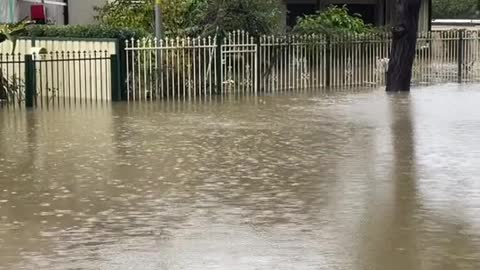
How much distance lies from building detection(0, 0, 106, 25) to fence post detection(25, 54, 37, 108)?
736 cm

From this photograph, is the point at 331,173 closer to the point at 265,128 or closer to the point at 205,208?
the point at 205,208

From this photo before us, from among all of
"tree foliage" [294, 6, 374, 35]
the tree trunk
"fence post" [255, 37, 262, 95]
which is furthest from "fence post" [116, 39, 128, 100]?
the tree trunk

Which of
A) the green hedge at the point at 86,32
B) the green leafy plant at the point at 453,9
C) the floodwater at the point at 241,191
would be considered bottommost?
the floodwater at the point at 241,191

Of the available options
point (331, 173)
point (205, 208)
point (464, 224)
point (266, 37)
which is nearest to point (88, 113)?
point (266, 37)

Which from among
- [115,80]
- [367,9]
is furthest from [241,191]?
[367,9]

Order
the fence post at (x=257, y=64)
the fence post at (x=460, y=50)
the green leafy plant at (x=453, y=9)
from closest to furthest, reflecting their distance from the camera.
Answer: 1. the fence post at (x=257, y=64)
2. the fence post at (x=460, y=50)
3. the green leafy plant at (x=453, y=9)

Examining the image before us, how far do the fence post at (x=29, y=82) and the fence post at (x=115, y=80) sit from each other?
1754 mm

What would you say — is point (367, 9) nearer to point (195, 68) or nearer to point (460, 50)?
point (460, 50)

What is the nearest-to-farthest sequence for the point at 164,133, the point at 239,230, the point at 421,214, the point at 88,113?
1. the point at 239,230
2. the point at 421,214
3. the point at 164,133
4. the point at 88,113

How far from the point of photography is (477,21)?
192 feet

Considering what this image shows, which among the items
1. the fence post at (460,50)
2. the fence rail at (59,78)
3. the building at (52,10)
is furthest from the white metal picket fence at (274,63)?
the building at (52,10)

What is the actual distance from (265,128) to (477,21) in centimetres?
4586

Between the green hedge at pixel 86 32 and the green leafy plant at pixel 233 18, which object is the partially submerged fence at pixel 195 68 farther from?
the green leafy plant at pixel 233 18

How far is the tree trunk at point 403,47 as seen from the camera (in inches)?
931
